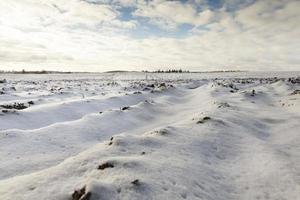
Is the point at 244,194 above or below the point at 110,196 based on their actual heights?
below

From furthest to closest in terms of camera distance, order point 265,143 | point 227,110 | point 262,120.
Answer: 1. point 227,110
2. point 262,120
3. point 265,143

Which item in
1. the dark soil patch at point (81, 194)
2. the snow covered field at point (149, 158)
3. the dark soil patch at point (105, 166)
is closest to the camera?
the dark soil patch at point (81, 194)

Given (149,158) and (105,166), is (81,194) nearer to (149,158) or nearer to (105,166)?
(105,166)

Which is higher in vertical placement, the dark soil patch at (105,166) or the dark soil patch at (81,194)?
the dark soil patch at (105,166)

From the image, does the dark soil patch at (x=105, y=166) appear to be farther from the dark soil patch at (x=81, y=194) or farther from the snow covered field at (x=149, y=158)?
the dark soil patch at (x=81, y=194)

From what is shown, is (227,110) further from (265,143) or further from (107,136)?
(107,136)

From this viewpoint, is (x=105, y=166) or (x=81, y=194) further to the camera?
(x=105, y=166)

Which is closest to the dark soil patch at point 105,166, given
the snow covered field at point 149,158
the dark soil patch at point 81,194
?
the snow covered field at point 149,158

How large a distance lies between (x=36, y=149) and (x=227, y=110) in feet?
22.9

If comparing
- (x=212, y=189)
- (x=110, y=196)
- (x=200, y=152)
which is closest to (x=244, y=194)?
(x=212, y=189)

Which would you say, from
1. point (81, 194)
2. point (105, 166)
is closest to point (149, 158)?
point (105, 166)

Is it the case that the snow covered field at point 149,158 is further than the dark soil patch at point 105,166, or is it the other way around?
the dark soil patch at point 105,166

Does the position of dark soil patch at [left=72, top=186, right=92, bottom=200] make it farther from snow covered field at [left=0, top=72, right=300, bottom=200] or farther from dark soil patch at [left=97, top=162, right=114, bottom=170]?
dark soil patch at [left=97, top=162, right=114, bottom=170]

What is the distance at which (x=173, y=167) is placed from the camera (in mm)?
5289
